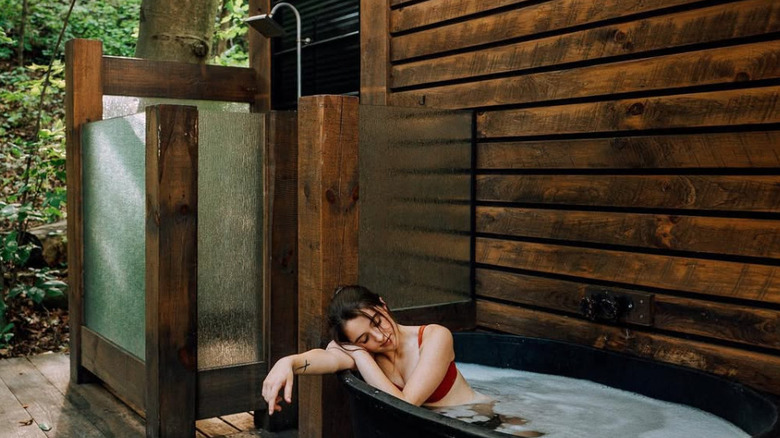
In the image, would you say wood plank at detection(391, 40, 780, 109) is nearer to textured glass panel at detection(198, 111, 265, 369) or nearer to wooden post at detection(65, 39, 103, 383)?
textured glass panel at detection(198, 111, 265, 369)

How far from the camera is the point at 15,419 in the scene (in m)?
3.85

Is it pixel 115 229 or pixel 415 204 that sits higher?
pixel 415 204

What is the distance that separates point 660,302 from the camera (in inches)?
120

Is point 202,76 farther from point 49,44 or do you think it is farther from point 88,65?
point 49,44

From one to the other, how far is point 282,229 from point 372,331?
38.0 inches

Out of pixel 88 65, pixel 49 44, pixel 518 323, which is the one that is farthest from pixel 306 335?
pixel 49 44

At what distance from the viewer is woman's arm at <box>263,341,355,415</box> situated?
245 cm

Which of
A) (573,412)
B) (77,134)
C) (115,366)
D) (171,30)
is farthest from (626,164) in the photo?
(171,30)

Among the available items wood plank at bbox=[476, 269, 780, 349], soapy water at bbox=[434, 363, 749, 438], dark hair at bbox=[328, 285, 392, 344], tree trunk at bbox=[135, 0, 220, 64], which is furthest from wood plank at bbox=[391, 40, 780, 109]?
tree trunk at bbox=[135, 0, 220, 64]

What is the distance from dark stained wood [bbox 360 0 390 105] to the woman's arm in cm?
202

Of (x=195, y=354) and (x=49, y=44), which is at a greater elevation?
(x=49, y=44)

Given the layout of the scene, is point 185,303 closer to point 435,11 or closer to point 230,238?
point 230,238

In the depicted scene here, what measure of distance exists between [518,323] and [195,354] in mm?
1480

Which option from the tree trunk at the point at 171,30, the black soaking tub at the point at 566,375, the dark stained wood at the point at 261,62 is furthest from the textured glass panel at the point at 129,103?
the black soaking tub at the point at 566,375
